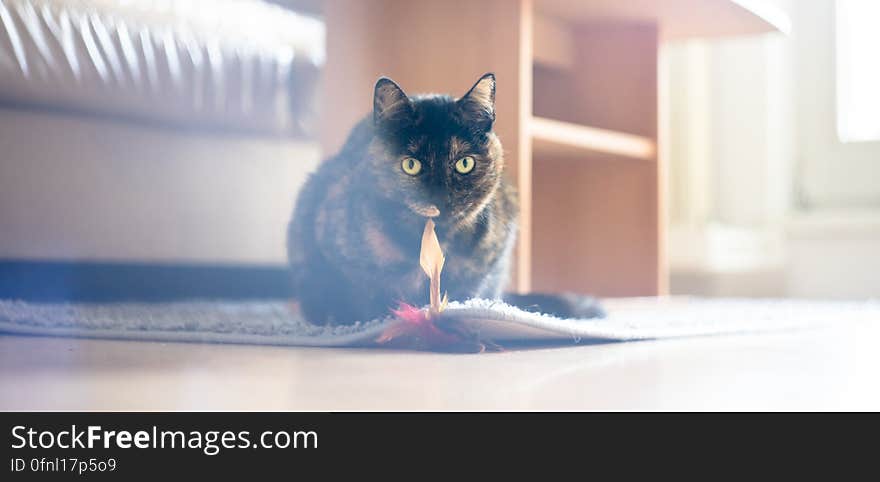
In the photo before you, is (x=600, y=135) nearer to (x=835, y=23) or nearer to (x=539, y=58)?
(x=539, y=58)

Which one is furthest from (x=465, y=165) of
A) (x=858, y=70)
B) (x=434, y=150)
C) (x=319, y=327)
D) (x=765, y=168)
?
(x=858, y=70)

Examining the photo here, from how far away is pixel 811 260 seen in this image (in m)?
2.76

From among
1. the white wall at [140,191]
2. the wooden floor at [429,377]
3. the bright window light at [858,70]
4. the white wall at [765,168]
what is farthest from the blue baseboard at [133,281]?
the bright window light at [858,70]

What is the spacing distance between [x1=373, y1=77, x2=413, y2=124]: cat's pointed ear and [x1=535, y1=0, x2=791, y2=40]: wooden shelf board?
36.4 inches

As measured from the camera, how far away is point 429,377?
757mm

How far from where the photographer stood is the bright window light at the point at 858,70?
2.79m

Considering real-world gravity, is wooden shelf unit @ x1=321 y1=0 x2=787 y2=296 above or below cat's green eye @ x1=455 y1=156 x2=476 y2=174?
above

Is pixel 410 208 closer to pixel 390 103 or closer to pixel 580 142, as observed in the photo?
pixel 390 103

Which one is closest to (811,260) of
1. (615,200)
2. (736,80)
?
(736,80)

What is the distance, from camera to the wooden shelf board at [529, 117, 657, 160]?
161 centimetres

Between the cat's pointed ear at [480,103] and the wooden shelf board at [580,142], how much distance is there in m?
0.56

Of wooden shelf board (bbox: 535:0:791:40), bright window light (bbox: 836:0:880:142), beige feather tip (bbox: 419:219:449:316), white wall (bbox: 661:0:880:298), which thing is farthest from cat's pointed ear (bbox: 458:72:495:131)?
bright window light (bbox: 836:0:880:142)

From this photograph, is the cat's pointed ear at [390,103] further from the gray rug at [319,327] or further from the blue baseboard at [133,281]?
the blue baseboard at [133,281]

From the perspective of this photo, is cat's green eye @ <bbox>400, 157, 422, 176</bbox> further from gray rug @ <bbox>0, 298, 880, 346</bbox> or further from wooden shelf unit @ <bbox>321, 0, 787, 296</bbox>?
wooden shelf unit @ <bbox>321, 0, 787, 296</bbox>
